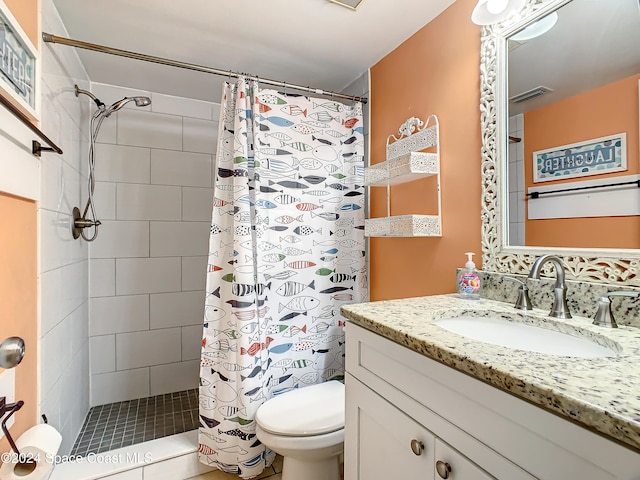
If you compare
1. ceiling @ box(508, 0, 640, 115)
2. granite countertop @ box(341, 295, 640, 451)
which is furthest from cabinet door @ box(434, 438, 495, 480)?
ceiling @ box(508, 0, 640, 115)

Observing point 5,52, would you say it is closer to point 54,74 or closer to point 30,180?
point 30,180

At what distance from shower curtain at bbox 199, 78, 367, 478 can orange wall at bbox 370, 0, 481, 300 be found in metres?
0.21

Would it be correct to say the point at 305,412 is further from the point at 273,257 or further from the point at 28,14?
the point at 28,14

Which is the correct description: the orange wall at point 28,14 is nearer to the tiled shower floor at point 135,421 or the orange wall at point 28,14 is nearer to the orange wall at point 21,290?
the orange wall at point 21,290

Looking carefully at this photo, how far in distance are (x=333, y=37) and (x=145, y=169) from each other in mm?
1565

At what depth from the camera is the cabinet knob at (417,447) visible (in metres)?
0.76

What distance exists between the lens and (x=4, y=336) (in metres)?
0.96

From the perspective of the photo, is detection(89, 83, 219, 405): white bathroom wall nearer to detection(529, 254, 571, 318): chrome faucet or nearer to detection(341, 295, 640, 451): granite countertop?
detection(341, 295, 640, 451): granite countertop

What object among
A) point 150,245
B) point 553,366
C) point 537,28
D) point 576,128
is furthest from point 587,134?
point 150,245

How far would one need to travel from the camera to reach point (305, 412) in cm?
140

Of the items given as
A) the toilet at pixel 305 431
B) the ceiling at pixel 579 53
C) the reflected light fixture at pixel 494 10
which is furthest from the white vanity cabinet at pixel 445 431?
the reflected light fixture at pixel 494 10

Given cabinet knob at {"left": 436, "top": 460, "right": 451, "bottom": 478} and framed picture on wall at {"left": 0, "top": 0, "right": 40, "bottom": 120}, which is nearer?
cabinet knob at {"left": 436, "top": 460, "right": 451, "bottom": 478}

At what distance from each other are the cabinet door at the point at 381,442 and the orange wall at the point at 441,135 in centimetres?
69

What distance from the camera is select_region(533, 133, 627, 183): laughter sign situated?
93 cm
